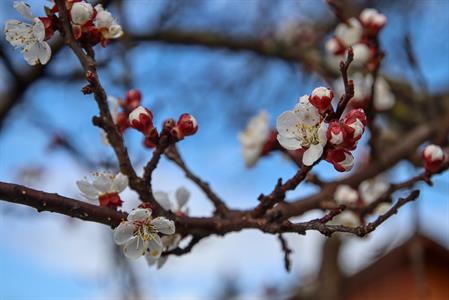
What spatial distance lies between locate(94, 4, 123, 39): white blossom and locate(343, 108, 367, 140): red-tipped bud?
1.80ft

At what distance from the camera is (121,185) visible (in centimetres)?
116

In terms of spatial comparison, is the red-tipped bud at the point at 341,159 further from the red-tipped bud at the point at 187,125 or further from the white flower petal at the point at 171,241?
the white flower petal at the point at 171,241

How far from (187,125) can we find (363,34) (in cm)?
90

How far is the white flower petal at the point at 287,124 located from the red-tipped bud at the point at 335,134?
0.28 ft

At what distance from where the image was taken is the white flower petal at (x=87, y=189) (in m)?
1.18

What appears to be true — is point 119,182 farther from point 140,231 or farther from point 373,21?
point 373,21

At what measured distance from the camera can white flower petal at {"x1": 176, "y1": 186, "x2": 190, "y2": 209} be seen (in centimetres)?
134

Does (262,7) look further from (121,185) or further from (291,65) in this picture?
(121,185)

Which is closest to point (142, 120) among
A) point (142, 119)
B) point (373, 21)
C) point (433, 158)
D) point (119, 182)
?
point (142, 119)

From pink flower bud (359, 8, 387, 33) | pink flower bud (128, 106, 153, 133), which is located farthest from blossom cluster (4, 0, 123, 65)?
pink flower bud (359, 8, 387, 33)

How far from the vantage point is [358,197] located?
1.83 metres

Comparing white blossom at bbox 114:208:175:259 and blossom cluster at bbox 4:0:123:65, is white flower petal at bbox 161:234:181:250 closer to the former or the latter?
white blossom at bbox 114:208:175:259

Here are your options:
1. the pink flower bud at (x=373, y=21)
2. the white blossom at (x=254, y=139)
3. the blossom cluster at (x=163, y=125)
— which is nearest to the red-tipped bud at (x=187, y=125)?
the blossom cluster at (x=163, y=125)

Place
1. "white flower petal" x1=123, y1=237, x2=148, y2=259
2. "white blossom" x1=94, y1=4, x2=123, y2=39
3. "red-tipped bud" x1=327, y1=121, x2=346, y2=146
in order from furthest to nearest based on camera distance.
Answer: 1. "white blossom" x1=94, y1=4, x2=123, y2=39
2. "white flower petal" x1=123, y1=237, x2=148, y2=259
3. "red-tipped bud" x1=327, y1=121, x2=346, y2=146
